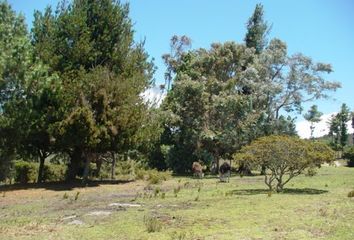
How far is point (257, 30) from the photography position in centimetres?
4903

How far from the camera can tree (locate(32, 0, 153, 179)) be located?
28078 mm

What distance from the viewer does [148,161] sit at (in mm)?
46719

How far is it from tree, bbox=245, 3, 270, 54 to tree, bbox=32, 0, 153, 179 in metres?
19.8

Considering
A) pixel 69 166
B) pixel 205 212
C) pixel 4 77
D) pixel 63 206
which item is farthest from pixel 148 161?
pixel 205 212

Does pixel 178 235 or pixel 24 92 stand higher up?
pixel 24 92

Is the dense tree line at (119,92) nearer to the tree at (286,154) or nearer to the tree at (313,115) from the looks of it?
the tree at (286,154)

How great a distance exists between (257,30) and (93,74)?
2540 centimetres

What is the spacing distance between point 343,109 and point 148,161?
53786 mm

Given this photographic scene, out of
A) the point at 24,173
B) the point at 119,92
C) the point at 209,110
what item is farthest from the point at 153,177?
the point at 209,110

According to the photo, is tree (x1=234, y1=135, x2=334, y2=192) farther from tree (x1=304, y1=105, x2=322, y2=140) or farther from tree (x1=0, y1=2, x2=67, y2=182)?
tree (x1=304, y1=105, x2=322, y2=140)

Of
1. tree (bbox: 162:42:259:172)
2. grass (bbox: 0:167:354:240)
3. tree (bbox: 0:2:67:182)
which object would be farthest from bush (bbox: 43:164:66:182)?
grass (bbox: 0:167:354:240)

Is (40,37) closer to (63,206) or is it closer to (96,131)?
(96,131)

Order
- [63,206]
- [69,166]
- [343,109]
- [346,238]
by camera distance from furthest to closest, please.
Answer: [343,109], [69,166], [63,206], [346,238]

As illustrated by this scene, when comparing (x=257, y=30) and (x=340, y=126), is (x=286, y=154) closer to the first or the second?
(x=257, y=30)
